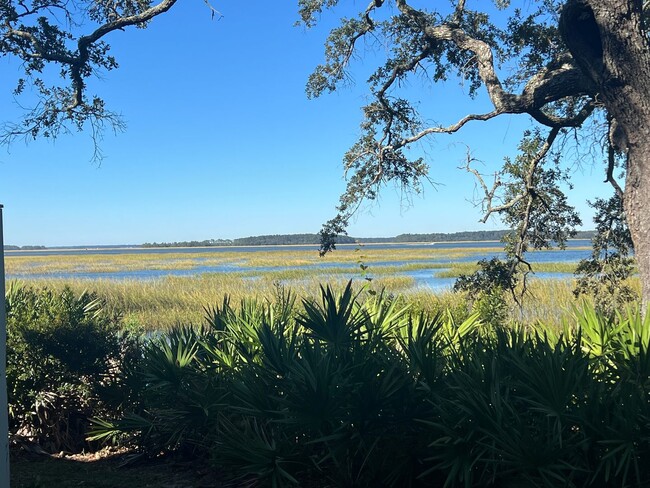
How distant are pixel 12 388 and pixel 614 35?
9440 mm

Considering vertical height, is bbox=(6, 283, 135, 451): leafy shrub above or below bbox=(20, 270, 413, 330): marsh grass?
above

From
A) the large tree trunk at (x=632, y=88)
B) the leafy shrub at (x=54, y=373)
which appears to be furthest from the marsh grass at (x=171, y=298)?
the large tree trunk at (x=632, y=88)

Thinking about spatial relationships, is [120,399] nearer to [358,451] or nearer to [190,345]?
[190,345]

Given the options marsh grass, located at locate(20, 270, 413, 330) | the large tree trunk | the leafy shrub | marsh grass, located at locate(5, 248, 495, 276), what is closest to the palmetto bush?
the leafy shrub

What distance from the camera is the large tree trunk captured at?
809 cm

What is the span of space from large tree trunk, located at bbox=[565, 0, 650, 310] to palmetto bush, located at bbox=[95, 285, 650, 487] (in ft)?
10.7

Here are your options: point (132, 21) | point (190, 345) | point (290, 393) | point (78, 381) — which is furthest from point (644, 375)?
point (132, 21)

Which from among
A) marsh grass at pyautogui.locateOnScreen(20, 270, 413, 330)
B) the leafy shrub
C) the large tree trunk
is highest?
the large tree trunk

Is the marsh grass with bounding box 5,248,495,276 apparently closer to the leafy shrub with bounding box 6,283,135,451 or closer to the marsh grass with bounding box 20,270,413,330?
the marsh grass with bounding box 20,270,413,330

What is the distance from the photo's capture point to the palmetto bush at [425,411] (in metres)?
3.99

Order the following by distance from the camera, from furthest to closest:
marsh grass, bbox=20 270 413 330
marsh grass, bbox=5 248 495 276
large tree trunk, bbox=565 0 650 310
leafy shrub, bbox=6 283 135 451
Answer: marsh grass, bbox=5 248 495 276 < marsh grass, bbox=20 270 413 330 < large tree trunk, bbox=565 0 650 310 < leafy shrub, bbox=6 283 135 451

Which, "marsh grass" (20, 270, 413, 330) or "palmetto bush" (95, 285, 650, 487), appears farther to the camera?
"marsh grass" (20, 270, 413, 330)

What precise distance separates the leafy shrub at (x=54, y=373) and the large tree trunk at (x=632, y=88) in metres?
7.55

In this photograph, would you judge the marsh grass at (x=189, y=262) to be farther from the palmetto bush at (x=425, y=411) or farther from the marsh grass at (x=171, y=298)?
the palmetto bush at (x=425, y=411)
